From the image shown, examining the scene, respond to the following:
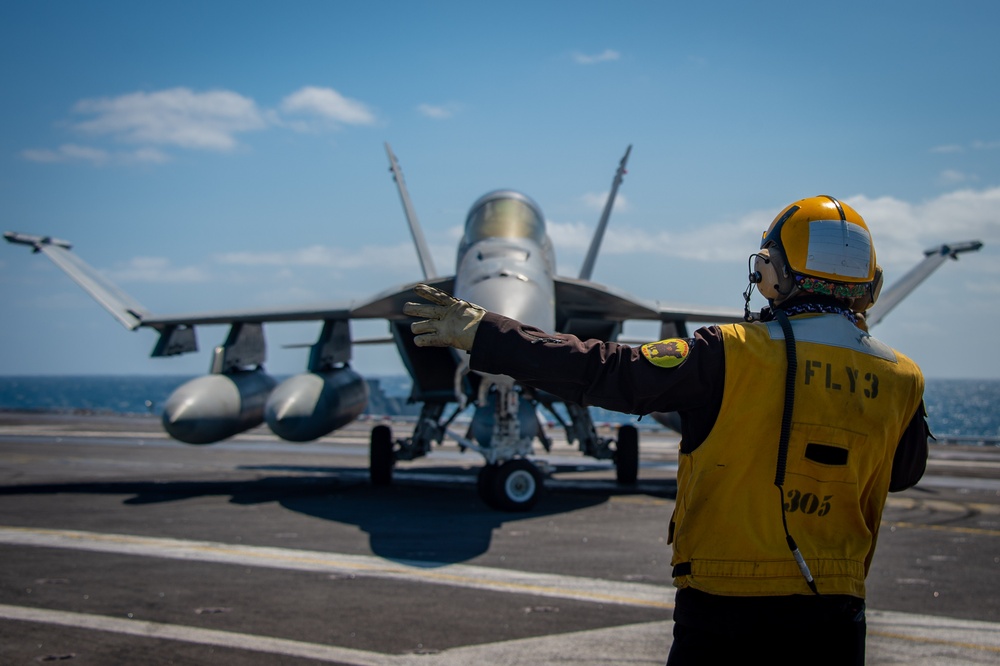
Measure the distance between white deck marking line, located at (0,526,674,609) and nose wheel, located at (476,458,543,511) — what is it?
292cm

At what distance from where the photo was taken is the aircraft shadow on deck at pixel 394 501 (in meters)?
9.02

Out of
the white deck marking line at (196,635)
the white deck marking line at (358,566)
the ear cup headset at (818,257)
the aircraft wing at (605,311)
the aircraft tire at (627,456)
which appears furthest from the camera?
the aircraft tire at (627,456)

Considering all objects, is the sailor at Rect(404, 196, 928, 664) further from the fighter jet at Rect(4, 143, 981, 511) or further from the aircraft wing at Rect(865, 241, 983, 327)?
the aircraft wing at Rect(865, 241, 983, 327)

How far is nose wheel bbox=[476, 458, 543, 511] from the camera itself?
36.1ft

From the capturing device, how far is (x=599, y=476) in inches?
672

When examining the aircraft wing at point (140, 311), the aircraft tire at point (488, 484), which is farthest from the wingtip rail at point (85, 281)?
the aircraft tire at point (488, 484)

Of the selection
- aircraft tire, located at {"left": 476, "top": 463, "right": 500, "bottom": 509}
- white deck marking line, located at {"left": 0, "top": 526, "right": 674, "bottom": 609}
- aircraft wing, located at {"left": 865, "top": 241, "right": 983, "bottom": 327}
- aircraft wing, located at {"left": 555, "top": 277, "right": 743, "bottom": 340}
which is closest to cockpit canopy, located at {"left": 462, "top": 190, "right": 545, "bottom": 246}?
aircraft wing, located at {"left": 555, "top": 277, "right": 743, "bottom": 340}

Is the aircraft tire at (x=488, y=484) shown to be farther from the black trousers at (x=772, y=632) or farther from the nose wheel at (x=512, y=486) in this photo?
the black trousers at (x=772, y=632)

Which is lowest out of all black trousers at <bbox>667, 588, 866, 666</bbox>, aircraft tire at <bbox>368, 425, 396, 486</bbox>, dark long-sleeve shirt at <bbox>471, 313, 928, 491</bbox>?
aircraft tire at <bbox>368, 425, 396, 486</bbox>

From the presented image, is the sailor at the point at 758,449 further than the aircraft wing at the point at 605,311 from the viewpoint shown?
No

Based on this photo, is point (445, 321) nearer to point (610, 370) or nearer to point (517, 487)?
point (610, 370)

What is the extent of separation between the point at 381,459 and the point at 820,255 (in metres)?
12.2

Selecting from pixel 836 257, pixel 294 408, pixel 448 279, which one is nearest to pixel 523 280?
pixel 448 279

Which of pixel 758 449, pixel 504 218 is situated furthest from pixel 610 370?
pixel 504 218
